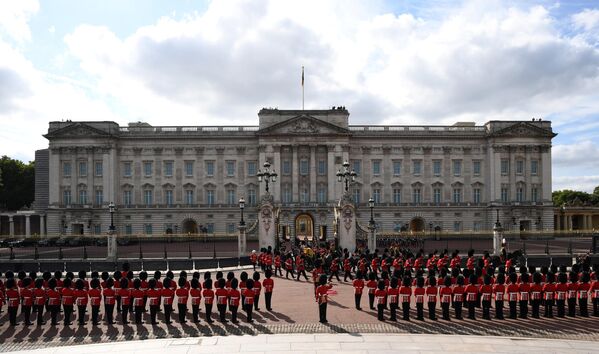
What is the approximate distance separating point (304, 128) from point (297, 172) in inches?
231

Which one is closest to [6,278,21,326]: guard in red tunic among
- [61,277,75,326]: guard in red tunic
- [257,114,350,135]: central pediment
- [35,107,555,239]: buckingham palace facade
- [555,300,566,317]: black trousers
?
[61,277,75,326]: guard in red tunic

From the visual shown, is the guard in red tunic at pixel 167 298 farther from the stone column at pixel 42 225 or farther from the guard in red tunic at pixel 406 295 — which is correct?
the stone column at pixel 42 225

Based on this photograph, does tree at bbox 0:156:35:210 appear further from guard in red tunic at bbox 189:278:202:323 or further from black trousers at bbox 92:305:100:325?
guard in red tunic at bbox 189:278:202:323

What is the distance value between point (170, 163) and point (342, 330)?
53.4m

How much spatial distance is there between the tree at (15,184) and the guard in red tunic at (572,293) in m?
85.3

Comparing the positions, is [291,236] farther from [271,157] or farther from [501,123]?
[501,123]

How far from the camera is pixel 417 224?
6550cm

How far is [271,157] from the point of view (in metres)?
63.0

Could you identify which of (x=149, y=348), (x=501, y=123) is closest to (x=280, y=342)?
(x=149, y=348)

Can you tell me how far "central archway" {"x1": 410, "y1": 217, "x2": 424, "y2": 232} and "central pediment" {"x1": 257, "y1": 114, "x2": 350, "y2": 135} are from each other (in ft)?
Answer: 49.5

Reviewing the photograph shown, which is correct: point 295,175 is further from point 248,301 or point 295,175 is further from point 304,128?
point 248,301

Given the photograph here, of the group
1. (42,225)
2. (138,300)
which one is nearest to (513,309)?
(138,300)

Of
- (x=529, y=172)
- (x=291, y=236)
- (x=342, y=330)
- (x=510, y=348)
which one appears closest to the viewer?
(x=510, y=348)

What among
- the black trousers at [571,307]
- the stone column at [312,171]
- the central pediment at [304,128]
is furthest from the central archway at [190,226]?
the black trousers at [571,307]
